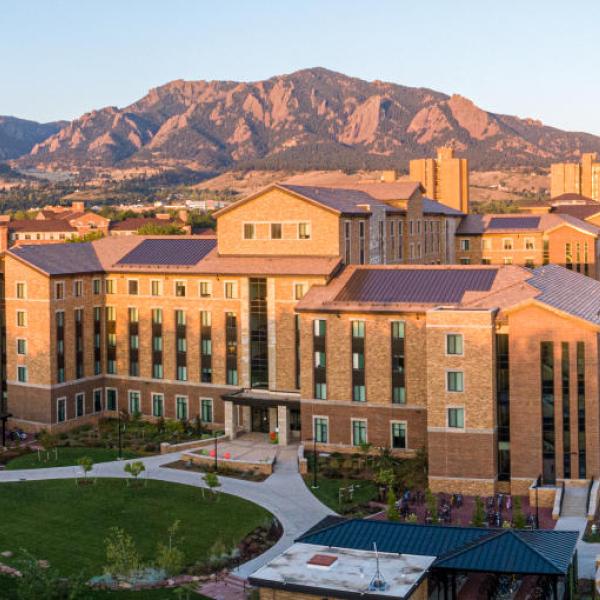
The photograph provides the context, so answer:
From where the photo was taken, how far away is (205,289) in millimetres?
72625

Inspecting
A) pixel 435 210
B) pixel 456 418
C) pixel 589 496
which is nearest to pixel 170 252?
pixel 456 418

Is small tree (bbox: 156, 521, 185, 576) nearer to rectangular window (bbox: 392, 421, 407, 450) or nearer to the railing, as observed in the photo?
the railing

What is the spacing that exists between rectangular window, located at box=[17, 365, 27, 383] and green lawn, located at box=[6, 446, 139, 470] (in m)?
8.22

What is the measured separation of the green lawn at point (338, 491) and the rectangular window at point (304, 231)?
2033 cm

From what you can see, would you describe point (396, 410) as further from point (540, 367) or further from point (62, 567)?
point (62, 567)

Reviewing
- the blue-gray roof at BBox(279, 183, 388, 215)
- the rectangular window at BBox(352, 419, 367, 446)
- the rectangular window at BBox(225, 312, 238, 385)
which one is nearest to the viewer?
the rectangular window at BBox(352, 419, 367, 446)

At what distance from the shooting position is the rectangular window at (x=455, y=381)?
2134 inches

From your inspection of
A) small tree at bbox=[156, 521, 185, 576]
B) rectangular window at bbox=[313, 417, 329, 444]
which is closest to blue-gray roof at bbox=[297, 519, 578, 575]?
small tree at bbox=[156, 521, 185, 576]

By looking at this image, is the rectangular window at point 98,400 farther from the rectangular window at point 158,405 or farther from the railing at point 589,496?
the railing at point 589,496

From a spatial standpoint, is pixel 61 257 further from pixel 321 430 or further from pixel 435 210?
pixel 435 210

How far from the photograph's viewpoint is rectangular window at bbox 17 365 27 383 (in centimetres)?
7300

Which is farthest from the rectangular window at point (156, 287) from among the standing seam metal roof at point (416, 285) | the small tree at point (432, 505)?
the small tree at point (432, 505)

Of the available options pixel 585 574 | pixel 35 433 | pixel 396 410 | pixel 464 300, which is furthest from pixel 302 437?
pixel 585 574

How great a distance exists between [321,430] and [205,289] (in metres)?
16.0
